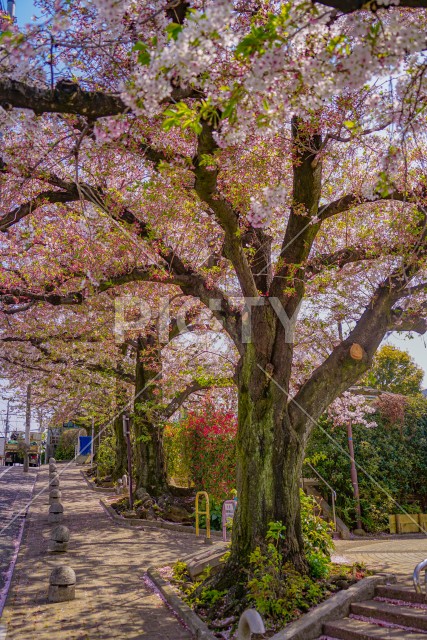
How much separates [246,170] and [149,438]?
10.7 m

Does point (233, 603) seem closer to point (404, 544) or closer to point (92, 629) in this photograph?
point (92, 629)

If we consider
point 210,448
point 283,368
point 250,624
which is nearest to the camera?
point 250,624

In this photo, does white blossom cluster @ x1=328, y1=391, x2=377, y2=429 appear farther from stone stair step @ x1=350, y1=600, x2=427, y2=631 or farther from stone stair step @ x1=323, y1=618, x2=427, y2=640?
stone stair step @ x1=323, y1=618, x2=427, y2=640

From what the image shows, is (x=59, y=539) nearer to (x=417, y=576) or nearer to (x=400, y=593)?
(x=400, y=593)

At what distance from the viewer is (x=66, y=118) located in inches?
222

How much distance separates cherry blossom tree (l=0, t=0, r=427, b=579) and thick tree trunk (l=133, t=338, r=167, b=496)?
5.23m

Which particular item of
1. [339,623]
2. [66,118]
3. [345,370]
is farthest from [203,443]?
[66,118]

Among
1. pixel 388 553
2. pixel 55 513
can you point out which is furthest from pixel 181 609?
pixel 55 513

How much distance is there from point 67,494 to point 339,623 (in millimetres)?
17659

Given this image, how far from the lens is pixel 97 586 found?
27.5ft

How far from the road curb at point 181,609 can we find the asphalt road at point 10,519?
211 centimetres

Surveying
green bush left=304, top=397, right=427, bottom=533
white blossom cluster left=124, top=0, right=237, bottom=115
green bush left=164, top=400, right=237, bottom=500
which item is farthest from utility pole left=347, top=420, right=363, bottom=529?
white blossom cluster left=124, top=0, right=237, bottom=115

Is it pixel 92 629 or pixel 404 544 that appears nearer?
pixel 92 629

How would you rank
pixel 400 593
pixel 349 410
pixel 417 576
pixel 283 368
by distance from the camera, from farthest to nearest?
pixel 349 410, pixel 283 368, pixel 400 593, pixel 417 576
